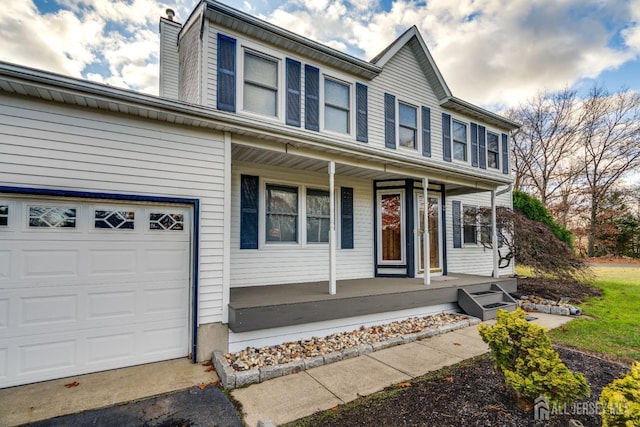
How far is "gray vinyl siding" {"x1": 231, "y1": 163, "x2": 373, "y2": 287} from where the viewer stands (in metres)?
5.77

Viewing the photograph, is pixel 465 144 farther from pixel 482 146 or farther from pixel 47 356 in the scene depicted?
pixel 47 356

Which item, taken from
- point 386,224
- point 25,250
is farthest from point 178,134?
point 386,224

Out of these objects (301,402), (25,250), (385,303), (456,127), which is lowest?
(301,402)

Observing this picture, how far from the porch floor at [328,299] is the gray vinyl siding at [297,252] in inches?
10.3

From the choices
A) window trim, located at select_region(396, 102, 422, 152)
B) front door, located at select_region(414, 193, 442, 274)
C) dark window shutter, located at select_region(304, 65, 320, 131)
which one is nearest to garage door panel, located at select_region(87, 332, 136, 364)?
dark window shutter, located at select_region(304, 65, 320, 131)

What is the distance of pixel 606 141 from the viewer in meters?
20.3

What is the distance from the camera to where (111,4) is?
7.16m

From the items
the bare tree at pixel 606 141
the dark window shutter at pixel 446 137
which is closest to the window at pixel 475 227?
the dark window shutter at pixel 446 137

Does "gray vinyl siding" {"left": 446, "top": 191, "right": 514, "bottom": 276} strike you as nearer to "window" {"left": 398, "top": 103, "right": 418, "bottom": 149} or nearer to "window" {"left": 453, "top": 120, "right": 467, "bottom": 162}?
"window" {"left": 453, "top": 120, "right": 467, "bottom": 162}

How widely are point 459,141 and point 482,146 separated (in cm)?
114

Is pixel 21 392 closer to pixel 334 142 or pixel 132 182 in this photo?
pixel 132 182

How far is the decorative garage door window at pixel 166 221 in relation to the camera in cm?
403

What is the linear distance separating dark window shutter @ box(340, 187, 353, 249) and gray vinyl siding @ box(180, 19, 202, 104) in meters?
3.71

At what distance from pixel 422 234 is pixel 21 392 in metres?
7.40
